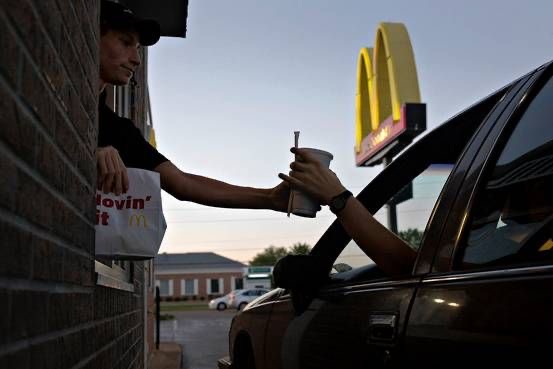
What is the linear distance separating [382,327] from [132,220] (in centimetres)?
99

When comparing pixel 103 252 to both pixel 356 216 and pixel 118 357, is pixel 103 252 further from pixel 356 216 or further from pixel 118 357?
pixel 118 357

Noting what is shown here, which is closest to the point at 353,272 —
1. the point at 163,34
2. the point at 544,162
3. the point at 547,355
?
the point at 544,162

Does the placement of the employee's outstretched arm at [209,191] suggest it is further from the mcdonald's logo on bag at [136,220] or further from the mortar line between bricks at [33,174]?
the mortar line between bricks at [33,174]

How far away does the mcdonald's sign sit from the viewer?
1514 cm

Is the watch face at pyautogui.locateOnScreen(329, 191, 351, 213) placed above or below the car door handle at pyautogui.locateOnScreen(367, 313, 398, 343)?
above

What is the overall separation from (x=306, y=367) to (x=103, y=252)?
33.5 inches

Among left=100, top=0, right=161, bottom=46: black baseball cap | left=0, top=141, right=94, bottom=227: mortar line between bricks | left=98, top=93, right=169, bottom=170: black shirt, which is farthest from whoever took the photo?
left=98, top=93, right=169, bottom=170: black shirt

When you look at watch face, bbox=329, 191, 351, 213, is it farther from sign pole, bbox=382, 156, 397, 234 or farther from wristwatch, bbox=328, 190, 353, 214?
sign pole, bbox=382, 156, 397, 234

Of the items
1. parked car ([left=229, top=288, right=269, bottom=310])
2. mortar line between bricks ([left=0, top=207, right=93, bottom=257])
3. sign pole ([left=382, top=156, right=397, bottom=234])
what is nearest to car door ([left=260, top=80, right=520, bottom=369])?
sign pole ([left=382, top=156, right=397, bottom=234])

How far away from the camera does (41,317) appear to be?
5.21ft

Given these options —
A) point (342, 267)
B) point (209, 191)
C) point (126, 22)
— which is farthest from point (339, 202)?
point (126, 22)

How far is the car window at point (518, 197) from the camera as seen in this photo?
6.06ft

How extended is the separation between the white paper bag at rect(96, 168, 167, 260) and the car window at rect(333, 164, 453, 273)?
2.59ft

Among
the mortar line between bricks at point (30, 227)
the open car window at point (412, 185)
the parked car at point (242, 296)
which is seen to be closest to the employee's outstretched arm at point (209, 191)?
the open car window at point (412, 185)
